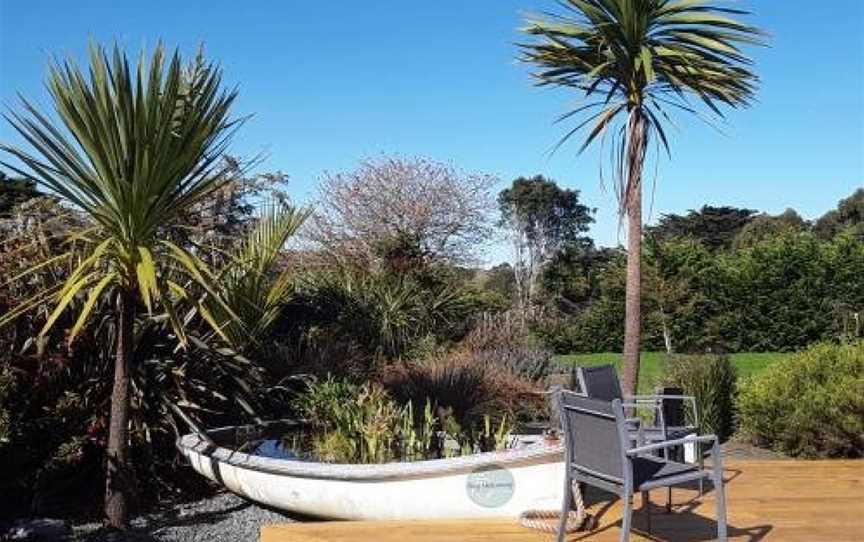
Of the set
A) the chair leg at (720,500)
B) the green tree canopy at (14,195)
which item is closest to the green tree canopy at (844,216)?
the green tree canopy at (14,195)

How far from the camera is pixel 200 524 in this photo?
4.96 metres

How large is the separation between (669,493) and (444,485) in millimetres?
1165

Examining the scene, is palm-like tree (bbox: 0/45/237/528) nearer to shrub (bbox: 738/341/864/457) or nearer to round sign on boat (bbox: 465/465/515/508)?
round sign on boat (bbox: 465/465/515/508)

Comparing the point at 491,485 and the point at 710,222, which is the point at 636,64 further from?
the point at 710,222

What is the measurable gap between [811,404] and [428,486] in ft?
11.2

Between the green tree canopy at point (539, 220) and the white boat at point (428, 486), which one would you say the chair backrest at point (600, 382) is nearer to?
the white boat at point (428, 486)

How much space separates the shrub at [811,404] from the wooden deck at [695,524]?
1.04 m

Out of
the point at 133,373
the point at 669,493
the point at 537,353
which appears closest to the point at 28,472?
the point at 133,373

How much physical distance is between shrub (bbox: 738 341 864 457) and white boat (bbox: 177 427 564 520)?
293 cm

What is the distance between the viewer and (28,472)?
5445mm

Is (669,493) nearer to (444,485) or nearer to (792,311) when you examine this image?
(444,485)

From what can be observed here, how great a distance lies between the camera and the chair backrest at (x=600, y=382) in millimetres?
4398

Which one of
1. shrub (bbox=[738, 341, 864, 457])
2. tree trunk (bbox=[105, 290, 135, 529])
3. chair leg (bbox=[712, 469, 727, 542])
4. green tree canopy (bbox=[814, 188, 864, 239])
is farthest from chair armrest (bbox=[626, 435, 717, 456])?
green tree canopy (bbox=[814, 188, 864, 239])

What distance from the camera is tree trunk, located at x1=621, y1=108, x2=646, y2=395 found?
6.48 meters
